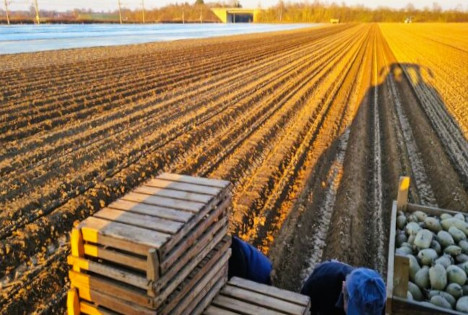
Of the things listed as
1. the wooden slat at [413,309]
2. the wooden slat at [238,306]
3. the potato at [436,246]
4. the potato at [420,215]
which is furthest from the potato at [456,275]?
the wooden slat at [238,306]

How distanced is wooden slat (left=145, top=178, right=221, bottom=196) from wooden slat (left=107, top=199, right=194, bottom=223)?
0.46 metres

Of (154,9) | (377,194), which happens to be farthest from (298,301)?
(154,9)

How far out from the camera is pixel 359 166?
9.89 m

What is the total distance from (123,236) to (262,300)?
1.59 m

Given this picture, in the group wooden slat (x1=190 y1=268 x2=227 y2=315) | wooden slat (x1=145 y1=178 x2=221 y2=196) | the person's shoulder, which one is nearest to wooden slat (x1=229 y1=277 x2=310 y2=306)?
wooden slat (x1=190 y1=268 x2=227 y2=315)

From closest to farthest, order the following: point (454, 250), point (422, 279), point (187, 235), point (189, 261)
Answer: point (187, 235), point (189, 261), point (422, 279), point (454, 250)

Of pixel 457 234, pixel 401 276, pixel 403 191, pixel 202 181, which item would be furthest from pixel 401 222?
pixel 202 181

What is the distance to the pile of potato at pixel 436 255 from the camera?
436 centimetres

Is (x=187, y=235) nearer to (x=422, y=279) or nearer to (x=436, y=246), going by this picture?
(x=422, y=279)

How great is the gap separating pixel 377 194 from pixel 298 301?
17.4 ft

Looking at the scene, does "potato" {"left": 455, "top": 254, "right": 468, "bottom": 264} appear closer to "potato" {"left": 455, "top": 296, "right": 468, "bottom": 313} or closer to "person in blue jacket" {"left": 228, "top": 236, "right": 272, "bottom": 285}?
"potato" {"left": 455, "top": 296, "right": 468, "bottom": 313}

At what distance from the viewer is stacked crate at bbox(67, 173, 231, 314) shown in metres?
Answer: 3.16

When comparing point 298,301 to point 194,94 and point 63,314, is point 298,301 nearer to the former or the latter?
point 63,314

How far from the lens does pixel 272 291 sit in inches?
162
